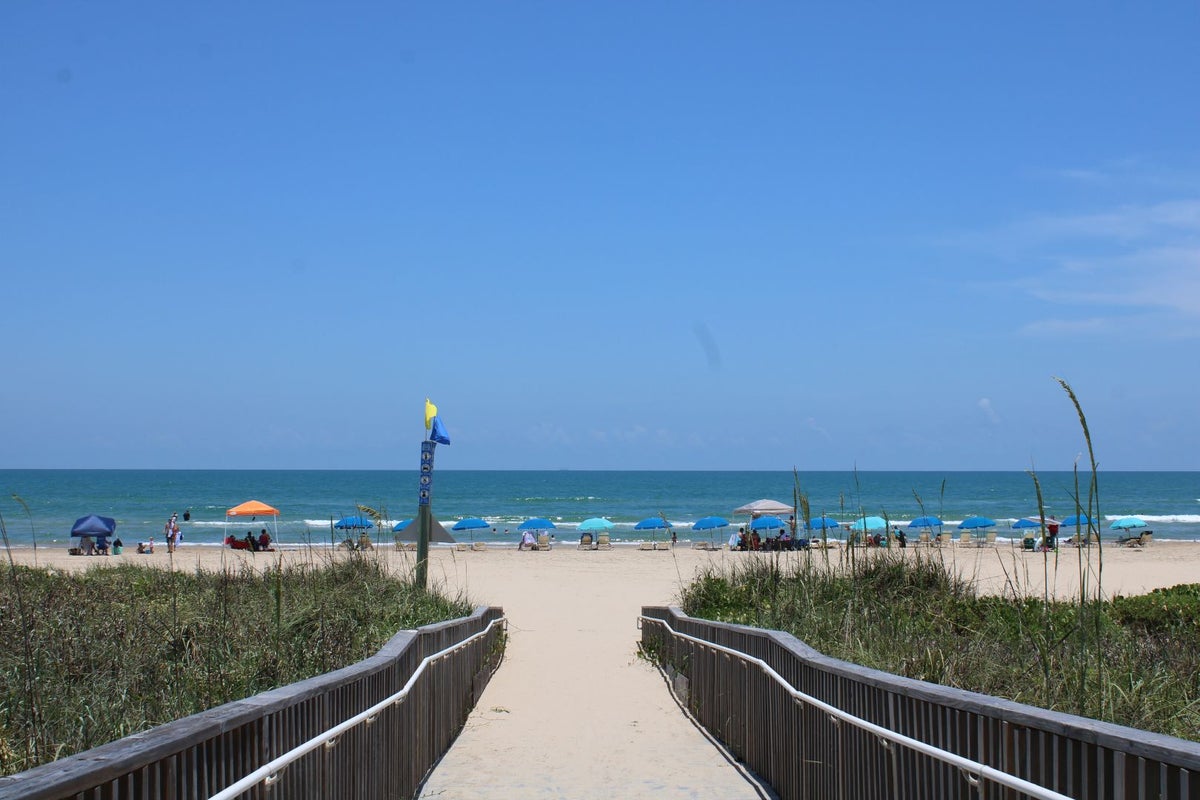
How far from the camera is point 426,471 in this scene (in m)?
16.7

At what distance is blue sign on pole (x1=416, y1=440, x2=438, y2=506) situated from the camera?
16.5 metres

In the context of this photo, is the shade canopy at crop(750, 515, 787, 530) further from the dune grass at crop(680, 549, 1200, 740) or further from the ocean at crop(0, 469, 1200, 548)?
the dune grass at crop(680, 549, 1200, 740)

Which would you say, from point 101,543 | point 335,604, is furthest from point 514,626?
point 101,543

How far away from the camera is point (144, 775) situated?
115 inches

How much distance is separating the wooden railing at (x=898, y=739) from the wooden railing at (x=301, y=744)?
2280 millimetres

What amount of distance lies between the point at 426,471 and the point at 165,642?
9.17 meters

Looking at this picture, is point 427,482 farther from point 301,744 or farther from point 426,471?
point 301,744

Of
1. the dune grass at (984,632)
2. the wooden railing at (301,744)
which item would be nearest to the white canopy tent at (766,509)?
the dune grass at (984,632)

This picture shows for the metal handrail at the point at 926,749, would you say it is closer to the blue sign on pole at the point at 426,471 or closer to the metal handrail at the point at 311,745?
the metal handrail at the point at 311,745

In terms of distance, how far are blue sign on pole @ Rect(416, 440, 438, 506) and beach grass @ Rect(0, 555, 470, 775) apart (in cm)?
388

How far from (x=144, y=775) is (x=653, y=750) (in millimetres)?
5997

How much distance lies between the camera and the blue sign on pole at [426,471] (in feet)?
54.2

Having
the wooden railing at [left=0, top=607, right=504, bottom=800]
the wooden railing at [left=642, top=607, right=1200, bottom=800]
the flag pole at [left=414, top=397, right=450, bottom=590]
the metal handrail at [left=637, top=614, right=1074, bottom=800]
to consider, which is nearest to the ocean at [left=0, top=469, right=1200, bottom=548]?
the flag pole at [left=414, top=397, right=450, bottom=590]

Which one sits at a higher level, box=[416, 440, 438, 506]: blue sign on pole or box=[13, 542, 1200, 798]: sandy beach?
box=[416, 440, 438, 506]: blue sign on pole
